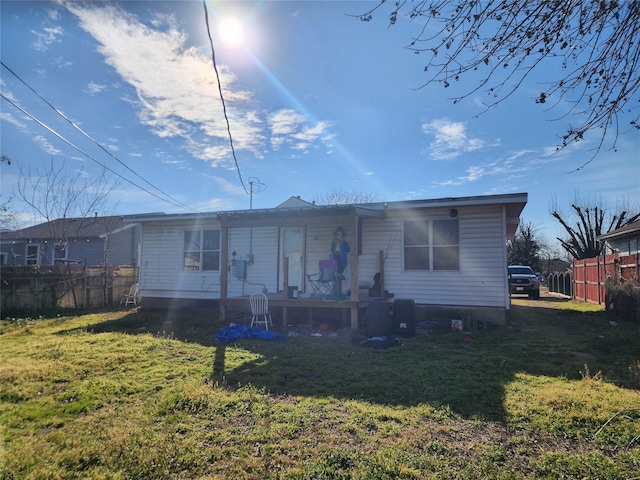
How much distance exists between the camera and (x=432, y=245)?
9.52 m

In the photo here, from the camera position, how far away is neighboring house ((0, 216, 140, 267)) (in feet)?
70.6

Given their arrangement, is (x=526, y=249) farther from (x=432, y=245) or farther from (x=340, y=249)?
(x=340, y=249)

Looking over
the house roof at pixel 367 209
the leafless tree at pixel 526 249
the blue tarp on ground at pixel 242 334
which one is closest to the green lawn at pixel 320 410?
the blue tarp on ground at pixel 242 334

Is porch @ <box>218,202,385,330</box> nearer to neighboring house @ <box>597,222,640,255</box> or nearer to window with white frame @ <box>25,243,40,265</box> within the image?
neighboring house @ <box>597,222,640,255</box>

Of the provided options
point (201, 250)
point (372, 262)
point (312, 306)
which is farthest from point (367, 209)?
point (201, 250)

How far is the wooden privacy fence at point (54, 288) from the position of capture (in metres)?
12.2

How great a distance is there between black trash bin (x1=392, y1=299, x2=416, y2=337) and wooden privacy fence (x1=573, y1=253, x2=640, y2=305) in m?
6.90

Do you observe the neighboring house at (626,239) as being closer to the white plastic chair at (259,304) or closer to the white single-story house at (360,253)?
the white single-story house at (360,253)

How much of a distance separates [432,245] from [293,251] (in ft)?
12.6

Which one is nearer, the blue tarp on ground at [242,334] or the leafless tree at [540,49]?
the leafless tree at [540,49]

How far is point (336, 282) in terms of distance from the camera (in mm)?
10133

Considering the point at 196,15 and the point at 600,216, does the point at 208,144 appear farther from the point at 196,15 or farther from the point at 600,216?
the point at 600,216

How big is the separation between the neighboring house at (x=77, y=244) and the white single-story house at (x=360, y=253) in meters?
11.6

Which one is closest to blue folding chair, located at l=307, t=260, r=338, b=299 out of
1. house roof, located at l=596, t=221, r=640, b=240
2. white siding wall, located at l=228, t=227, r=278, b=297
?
white siding wall, located at l=228, t=227, r=278, b=297
